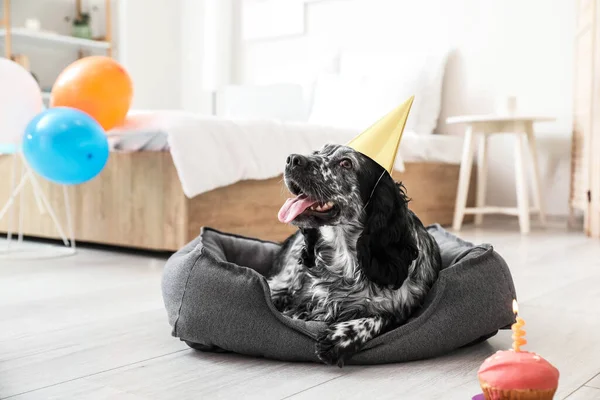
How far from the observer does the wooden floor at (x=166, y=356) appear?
4.42ft

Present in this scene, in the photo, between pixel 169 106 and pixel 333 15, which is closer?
pixel 333 15

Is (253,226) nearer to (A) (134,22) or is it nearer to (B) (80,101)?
(B) (80,101)

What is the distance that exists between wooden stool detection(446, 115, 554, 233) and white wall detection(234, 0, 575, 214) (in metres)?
0.29

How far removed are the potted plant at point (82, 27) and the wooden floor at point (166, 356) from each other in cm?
391

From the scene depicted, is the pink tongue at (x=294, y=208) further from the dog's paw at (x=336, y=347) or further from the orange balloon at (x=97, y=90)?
the orange balloon at (x=97, y=90)

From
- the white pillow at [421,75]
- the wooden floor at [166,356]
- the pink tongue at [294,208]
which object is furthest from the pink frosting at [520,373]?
the white pillow at [421,75]

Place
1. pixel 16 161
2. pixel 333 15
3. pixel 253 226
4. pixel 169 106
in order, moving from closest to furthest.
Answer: pixel 253 226 → pixel 16 161 → pixel 333 15 → pixel 169 106

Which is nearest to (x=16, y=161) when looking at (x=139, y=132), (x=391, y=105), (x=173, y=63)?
(x=139, y=132)

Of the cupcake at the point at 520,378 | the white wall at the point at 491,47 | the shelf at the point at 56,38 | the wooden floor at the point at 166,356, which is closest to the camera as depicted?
the cupcake at the point at 520,378

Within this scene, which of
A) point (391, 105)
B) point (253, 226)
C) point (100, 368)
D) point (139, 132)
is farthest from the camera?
point (391, 105)

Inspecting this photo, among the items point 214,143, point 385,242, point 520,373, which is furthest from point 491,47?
point 520,373

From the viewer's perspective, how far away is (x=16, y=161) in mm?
3707

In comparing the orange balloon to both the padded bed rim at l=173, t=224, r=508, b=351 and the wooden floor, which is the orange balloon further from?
the padded bed rim at l=173, t=224, r=508, b=351

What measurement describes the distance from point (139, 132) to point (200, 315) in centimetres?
174
